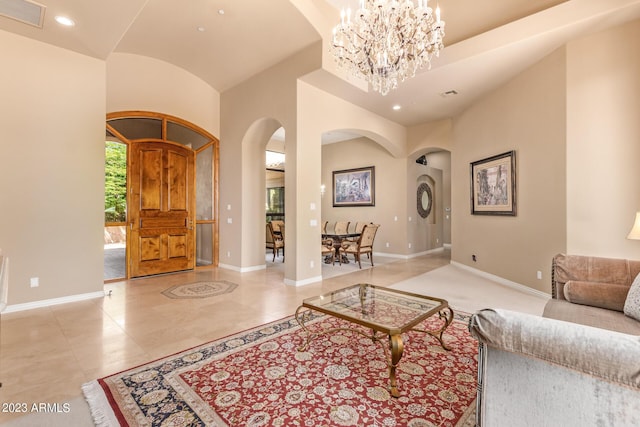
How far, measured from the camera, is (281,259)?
304 inches

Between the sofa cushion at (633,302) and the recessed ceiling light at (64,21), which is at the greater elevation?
the recessed ceiling light at (64,21)

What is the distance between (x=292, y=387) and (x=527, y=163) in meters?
4.60

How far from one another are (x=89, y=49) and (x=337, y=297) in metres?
4.54

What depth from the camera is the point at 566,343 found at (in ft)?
3.29

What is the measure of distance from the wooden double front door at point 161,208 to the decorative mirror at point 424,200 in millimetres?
6160

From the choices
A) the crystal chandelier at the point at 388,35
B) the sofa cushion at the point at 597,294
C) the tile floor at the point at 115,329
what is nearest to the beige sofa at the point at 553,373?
the sofa cushion at the point at 597,294

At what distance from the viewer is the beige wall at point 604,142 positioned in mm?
3410

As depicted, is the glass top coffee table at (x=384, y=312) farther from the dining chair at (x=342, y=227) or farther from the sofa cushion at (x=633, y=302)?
the dining chair at (x=342, y=227)

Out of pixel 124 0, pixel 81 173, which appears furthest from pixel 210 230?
pixel 124 0

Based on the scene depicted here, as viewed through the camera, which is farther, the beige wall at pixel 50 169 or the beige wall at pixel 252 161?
the beige wall at pixel 252 161

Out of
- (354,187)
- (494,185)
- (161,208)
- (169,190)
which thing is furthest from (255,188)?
(494,185)

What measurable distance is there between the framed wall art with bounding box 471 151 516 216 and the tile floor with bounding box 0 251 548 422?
91.6 inches

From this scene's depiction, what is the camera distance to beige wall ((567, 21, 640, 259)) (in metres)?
3.41

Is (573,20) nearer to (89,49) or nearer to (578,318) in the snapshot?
(578,318)
